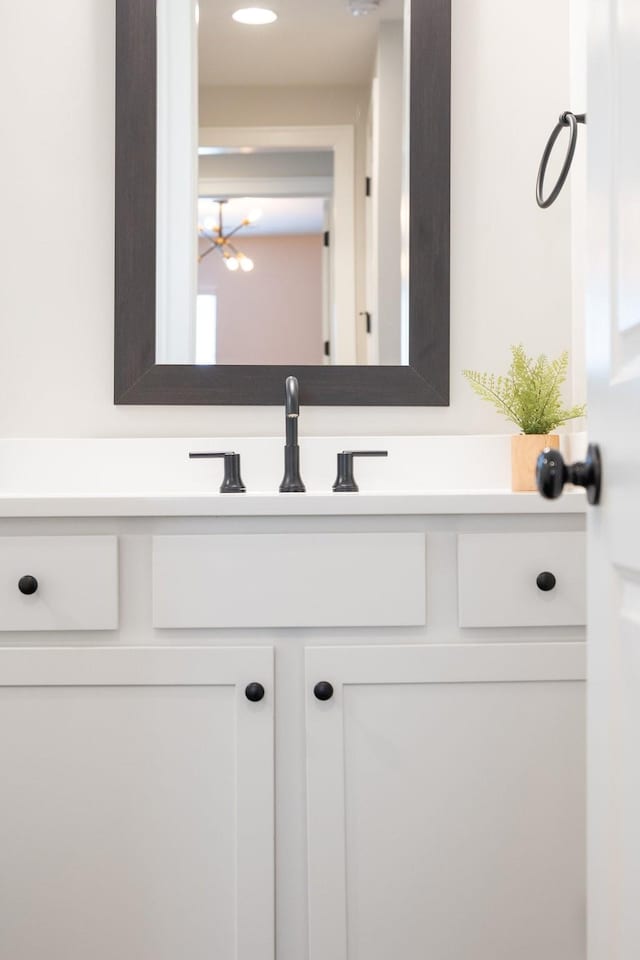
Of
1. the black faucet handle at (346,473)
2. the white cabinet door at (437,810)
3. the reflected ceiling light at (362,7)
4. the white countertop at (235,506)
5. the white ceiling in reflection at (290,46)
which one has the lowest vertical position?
the white cabinet door at (437,810)

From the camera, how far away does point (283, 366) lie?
5.87ft

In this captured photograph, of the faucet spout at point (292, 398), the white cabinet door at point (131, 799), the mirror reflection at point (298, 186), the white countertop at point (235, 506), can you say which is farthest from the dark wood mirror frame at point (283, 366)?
the white cabinet door at point (131, 799)

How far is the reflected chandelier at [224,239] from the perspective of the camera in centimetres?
177

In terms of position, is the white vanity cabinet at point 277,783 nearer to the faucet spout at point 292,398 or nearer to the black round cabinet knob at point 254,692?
the black round cabinet knob at point 254,692

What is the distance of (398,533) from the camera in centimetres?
133

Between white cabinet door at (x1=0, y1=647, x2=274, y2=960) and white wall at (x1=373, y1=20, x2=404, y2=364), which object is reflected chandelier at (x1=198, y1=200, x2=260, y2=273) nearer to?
white wall at (x1=373, y1=20, x2=404, y2=364)

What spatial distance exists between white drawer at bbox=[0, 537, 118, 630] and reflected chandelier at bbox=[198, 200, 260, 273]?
0.68 m

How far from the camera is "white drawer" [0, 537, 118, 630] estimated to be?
4.33 ft

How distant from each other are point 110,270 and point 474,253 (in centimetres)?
70

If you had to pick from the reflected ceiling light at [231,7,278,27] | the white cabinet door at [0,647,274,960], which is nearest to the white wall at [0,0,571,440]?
the reflected ceiling light at [231,7,278,27]

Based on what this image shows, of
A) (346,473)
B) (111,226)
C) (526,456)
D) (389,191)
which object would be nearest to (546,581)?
(526,456)

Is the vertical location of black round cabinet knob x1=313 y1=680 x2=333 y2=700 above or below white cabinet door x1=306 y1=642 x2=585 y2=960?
above

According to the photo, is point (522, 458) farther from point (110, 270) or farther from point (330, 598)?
point (110, 270)

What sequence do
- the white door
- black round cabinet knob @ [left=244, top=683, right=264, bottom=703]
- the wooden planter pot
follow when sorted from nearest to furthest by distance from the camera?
the white door < black round cabinet knob @ [left=244, top=683, right=264, bottom=703] < the wooden planter pot
